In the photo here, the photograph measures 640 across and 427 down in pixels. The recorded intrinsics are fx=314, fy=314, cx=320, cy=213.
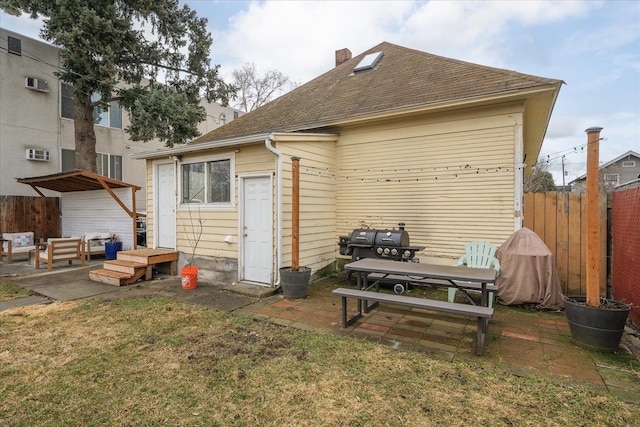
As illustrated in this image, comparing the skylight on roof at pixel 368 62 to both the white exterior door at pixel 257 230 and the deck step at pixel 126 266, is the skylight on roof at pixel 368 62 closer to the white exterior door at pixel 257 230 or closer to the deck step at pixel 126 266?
the white exterior door at pixel 257 230

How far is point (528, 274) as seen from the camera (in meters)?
4.82

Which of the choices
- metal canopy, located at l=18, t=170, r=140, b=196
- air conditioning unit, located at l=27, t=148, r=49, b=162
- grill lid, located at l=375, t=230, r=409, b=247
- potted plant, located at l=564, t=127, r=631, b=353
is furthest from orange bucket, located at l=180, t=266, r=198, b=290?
air conditioning unit, located at l=27, t=148, r=49, b=162

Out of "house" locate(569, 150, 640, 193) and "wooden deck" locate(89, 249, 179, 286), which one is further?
"house" locate(569, 150, 640, 193)

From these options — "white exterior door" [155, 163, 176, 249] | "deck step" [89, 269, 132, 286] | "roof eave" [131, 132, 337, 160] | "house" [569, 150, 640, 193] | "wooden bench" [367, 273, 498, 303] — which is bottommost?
"deck step" [89, 269, 132, 286]

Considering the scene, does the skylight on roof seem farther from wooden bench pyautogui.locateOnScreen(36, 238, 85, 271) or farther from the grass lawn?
wooden bench pyautogui.locateOnScreen(36, 238, 85, 271)

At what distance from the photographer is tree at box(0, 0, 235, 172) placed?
32.6ft

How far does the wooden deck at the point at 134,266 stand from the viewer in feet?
21.5

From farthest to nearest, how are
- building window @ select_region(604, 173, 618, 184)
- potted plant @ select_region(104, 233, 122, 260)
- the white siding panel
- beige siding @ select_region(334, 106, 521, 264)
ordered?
building window @ select_region(604, 173, 618, 184) → the white siding panel → potted plant @ select_region(104, 233, 122, 260) → beige siding @ select_region(334, 106, 521, 264)

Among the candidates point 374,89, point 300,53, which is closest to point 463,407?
point 374,89

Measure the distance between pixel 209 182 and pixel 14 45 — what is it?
1143cm

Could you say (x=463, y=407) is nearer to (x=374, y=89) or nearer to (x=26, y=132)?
(x=374, y=89)

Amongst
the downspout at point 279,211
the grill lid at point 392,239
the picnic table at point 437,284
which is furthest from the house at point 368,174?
the picnic table at point 437,284

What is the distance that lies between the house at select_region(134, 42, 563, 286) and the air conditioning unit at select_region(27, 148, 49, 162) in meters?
7.84

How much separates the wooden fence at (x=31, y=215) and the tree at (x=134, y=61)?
1.87 m
